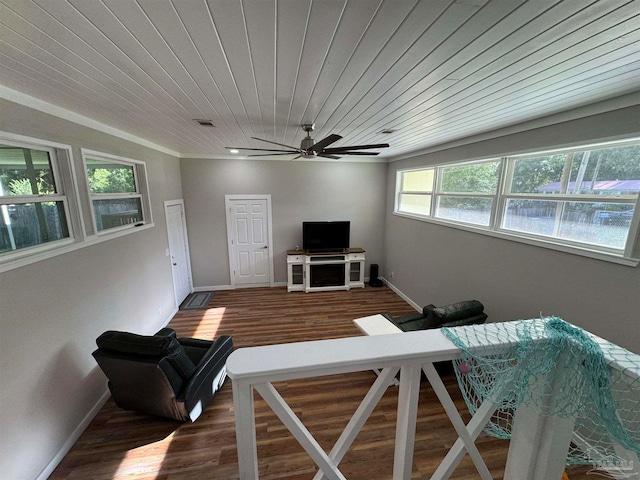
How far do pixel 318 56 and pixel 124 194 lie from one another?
10.3 feet

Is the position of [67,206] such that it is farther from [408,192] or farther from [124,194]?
[408,192]

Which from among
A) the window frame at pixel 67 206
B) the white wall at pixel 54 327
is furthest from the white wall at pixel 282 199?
the window frame at pixel 67 206

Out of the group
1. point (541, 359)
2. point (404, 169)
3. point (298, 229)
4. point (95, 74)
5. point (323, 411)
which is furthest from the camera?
point (298, 229)

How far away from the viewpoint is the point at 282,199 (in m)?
5.34

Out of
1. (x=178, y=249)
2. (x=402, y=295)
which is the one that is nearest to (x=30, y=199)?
(x=178, y=249)

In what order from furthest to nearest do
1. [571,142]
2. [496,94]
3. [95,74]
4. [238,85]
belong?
1. [571,142]
2. [496,94]
3. [238,85]
4. [95,74]

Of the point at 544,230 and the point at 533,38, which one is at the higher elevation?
the point at 533,38

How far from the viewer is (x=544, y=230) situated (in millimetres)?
2520

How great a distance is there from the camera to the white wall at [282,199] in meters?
5.04

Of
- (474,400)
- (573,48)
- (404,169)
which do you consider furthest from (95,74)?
(404,169)

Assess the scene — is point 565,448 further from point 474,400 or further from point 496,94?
point 496,94

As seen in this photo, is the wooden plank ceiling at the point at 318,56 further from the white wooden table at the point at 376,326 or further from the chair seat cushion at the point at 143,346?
the white wooden table at the point at 376,326

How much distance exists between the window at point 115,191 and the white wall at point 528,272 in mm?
4514

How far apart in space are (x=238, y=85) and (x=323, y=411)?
2.94m
